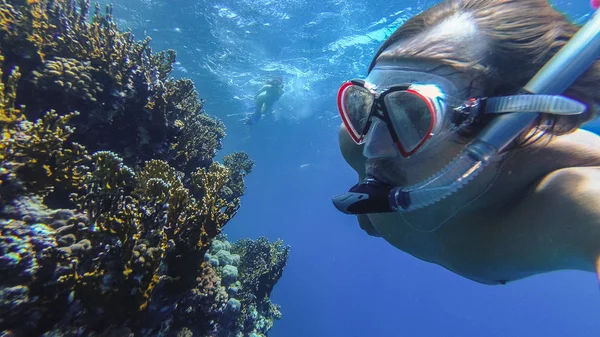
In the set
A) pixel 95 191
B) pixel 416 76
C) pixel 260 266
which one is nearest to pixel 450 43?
pixel 416 76

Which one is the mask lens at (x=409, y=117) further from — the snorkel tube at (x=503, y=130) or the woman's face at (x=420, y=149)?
the snorkel tube at (x=503, y=130)

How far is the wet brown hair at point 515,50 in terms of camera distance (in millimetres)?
1620

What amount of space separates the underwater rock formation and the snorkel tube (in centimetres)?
235

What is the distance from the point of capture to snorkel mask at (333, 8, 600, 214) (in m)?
1.43

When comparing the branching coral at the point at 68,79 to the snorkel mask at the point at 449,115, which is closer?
the snorkel mask at the point at 449,115

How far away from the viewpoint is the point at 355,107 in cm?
246

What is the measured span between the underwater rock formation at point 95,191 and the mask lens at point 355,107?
1.97 meters

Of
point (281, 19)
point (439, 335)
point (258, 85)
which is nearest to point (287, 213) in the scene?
point (439, 335)

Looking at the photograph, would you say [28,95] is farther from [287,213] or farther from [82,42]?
[287,213]

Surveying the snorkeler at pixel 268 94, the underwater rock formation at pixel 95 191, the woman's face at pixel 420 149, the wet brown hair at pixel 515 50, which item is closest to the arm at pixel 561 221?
the wet brown hair at pixel 515 50

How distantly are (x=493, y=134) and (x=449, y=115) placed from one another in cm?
26

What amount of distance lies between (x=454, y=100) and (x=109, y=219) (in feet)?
9.41

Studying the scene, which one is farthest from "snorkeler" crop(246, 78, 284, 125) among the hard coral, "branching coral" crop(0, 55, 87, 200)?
"branching coral" crop(0, 55, 87, 200)

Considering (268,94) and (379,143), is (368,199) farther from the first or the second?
(268,94)
